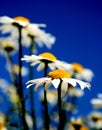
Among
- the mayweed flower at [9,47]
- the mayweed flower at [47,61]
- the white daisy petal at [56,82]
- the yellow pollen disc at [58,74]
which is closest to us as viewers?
the white daisy petal at [56,82]

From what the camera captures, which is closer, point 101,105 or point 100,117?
point 101,105

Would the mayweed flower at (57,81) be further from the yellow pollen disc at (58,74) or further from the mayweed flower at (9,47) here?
the mayweed flower at (9,47)

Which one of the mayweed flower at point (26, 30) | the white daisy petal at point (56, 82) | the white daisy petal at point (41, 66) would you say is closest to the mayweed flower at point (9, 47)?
the mayweed flower at point (26, 30)

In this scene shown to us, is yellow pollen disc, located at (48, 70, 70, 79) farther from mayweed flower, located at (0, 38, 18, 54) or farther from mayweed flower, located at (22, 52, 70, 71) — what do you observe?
mayweed flower, located at (0, 38, 18, 54)

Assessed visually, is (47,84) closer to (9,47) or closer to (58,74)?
(58,74)

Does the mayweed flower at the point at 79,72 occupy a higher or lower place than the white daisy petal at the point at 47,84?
higher

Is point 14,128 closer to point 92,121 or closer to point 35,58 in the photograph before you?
point 35,58

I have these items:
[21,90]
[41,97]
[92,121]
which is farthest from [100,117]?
[21,90]

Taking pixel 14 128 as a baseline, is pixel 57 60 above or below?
above
